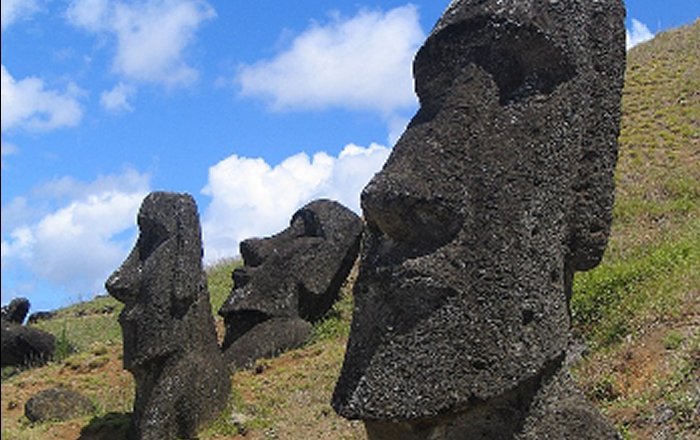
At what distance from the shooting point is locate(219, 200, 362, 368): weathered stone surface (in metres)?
14.1

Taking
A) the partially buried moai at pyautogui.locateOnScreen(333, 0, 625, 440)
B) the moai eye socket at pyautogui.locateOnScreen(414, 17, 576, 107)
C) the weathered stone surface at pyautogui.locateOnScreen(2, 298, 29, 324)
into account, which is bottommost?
the partially buried moai at pyautogui.locateOnScreen(333, 0, 625, 440)

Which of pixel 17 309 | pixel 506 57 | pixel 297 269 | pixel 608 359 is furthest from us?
pixel 17 309

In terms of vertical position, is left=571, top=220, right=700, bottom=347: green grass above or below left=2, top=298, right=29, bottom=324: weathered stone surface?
below

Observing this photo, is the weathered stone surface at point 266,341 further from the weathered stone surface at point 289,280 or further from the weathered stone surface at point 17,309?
the weathered stone surface at point 17,309

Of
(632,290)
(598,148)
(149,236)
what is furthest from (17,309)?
(598,148)

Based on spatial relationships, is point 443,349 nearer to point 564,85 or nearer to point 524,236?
point 524,236

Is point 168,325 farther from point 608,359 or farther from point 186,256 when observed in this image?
point 608,359

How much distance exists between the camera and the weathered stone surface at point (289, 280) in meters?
14.1

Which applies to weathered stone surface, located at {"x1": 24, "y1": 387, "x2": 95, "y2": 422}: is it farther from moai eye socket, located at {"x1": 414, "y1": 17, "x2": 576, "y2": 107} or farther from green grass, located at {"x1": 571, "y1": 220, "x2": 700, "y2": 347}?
moai eye socket, located at {"x1": 414, "y1": 17, "x2": 576, "y2": 107}

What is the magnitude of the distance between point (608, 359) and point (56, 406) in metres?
7.27

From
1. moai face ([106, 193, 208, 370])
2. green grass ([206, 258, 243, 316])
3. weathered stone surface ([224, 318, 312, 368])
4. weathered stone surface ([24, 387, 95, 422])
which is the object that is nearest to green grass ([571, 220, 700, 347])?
weathered stone surface ([224, 318, 312, 368])

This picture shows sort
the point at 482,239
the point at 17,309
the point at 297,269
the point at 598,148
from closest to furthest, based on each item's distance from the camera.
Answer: the point at 482,239, the point at 598,148, the point at 297,269, the point at 17,309

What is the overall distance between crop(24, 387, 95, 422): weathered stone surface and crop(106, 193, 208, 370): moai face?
2365 mm

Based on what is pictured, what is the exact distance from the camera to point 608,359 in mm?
9414
